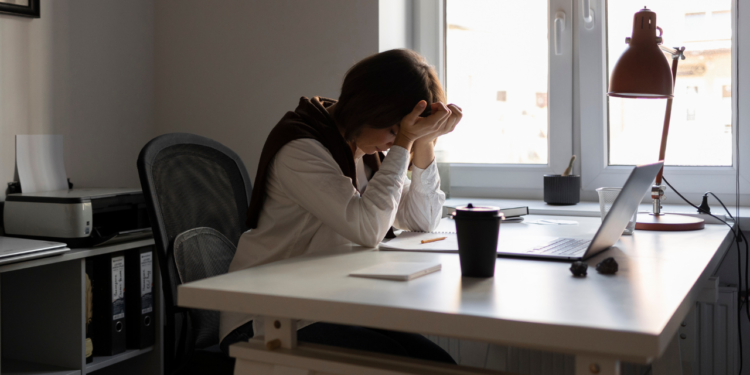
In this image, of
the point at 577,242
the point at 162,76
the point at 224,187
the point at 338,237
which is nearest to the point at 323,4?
the point at 162,76

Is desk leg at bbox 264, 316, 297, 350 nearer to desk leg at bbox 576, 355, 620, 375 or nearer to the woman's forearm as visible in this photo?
desk leg at bbox 576, 355, 620, 375

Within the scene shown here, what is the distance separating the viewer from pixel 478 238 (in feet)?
2.93

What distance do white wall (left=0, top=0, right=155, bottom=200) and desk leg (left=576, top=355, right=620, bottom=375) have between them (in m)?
1.90

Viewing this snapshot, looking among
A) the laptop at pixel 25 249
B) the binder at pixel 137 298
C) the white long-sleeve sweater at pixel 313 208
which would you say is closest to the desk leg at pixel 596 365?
the white long-sleeve sweater at pixel 313 208

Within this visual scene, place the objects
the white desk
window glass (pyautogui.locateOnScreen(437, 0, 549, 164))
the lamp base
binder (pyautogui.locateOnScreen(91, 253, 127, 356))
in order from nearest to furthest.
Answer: the white desk
the lamp base
binder (pyautogui.locateOnScreen(91, 253, 127, 356))
window glass (pyautogui.locateOnScreen(437, 0, 549, 164))

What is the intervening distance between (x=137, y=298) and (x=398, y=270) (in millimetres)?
1312

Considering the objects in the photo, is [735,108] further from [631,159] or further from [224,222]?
[224,222]

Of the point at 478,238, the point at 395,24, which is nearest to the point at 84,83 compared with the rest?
the point at 395,24

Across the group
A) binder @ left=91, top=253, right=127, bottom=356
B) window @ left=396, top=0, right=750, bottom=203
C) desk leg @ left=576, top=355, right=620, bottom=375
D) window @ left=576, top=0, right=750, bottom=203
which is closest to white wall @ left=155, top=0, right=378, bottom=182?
window @ left=396, top=0, right=750, bottom=203

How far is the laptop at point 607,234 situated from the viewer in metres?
1.05

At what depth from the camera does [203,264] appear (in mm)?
1315

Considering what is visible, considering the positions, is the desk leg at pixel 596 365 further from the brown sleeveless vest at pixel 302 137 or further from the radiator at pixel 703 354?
the radiator at pixel 703 354

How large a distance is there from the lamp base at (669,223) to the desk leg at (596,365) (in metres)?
0.93

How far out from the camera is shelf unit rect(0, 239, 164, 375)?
69.2 inches
